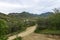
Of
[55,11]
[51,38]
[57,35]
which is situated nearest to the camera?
[51,38]

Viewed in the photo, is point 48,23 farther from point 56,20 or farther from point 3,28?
point 3,28

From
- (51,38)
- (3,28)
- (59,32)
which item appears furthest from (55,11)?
(3,28)

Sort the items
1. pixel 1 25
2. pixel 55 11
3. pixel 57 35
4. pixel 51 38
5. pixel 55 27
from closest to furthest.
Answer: pixel 1 25 → pixel 51 38 → pixel 57 35 → pixel 55 27 → pixel 55 11

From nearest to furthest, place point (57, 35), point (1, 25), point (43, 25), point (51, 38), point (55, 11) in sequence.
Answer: point (1, 25) < point (51, 38) < point (57, 35) < point (43, 25) < point (55, 11)

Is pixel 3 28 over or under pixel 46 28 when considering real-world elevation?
over

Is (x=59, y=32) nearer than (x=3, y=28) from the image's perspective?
No

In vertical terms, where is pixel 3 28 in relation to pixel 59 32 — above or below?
above

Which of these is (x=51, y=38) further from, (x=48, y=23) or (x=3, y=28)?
(x=3, y=28)

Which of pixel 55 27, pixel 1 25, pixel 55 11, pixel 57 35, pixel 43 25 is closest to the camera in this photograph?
pixel 1 25

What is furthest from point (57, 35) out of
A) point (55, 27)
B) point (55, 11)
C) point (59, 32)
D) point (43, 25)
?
point (55, 11)
